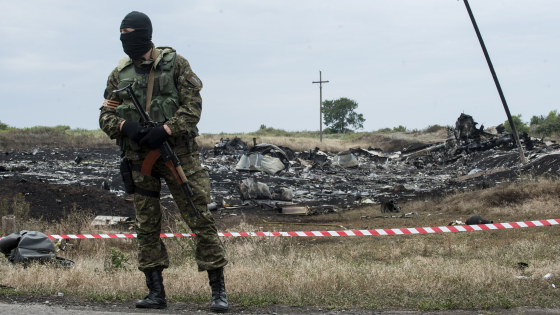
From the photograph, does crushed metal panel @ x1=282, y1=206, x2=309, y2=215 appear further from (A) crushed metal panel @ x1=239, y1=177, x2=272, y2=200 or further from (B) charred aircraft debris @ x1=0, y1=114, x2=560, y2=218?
(A) crushed metal panel @ x1=239, y1=177, x2=272, y2=200

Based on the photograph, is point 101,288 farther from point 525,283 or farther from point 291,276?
point 525,283

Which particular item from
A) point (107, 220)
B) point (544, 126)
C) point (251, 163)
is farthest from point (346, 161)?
point (544, 126)

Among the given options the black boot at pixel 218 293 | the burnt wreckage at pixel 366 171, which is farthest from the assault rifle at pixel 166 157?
the burnt wreckage at pixel 366 171

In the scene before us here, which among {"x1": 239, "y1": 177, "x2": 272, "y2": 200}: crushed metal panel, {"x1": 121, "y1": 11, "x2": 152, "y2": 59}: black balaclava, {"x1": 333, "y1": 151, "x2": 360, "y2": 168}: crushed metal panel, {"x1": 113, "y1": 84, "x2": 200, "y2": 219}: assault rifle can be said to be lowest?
{"x1": 239, "y1": 177, "x2": 272, "y2": 200}: crushed metal panel

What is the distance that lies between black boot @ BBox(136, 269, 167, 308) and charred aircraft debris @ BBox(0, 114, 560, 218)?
11448 mm

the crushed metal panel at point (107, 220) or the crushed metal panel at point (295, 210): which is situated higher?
the crushed metal panel at point (107, 220)

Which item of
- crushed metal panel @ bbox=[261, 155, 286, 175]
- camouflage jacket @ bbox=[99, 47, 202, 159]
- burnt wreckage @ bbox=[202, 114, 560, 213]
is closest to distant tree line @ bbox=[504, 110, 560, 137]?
burnt wreckage @ bbox=[202, 114, 560, 213]

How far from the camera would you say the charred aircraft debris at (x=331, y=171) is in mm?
18500

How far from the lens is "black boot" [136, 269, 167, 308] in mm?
4457

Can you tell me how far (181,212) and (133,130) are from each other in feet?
2.18

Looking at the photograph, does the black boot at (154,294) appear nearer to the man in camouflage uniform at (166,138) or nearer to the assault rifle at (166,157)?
the man in camouflage uniform at (166,138)

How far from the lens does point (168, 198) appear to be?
1747 centimetres

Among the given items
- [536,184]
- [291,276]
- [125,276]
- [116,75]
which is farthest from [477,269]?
[536,184]

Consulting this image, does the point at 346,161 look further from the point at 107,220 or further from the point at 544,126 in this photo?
the point at 544,126
